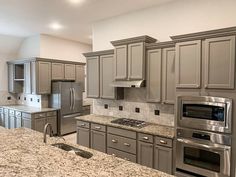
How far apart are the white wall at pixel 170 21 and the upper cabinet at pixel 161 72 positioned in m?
0.38

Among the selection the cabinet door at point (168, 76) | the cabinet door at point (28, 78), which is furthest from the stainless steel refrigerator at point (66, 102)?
the cabinet door at point (168, 76)

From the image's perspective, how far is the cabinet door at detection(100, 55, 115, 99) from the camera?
401 centimetres

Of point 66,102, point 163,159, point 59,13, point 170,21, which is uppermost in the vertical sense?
point 59,13

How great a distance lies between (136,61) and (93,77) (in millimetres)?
1215

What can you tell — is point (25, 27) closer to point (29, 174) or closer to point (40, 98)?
point (40, 98)

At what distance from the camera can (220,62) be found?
2.46 meters

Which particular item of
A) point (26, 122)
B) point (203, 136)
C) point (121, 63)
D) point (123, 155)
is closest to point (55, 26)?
point (121, 63)

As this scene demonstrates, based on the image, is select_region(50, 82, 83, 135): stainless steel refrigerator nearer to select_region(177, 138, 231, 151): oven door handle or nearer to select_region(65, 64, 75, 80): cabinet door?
select_region(65, 64, 75, 80): cabinet door

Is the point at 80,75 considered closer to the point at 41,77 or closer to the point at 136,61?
the point at 41,77

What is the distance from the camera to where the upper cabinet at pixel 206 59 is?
2.40 meters

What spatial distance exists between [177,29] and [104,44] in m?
1.73

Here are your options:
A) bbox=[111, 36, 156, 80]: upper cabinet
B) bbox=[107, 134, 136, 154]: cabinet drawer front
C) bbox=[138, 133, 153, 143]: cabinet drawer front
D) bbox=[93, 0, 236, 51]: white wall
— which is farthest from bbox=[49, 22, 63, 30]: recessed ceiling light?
bbox=[138, 133, 153, 143]: cabinet drawer front

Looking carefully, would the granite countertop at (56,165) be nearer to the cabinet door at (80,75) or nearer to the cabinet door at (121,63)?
the cabinet door at (121,63)

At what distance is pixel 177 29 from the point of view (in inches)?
133
